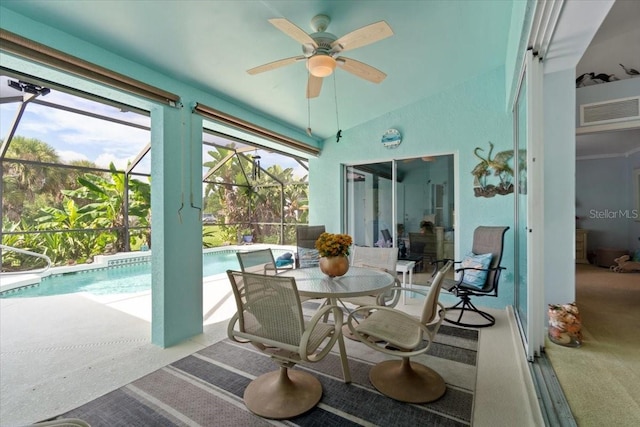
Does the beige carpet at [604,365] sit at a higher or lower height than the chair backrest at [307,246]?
lower

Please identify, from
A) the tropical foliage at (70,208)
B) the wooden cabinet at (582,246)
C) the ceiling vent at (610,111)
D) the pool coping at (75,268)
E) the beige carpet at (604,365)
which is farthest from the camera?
the tropical foliage at (70,208)

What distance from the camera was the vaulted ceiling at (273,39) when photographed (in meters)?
2.02

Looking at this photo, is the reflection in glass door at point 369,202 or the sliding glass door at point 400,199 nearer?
the sliding glass door at point 400,199

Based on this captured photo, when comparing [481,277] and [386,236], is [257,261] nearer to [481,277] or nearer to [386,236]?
[481,277]

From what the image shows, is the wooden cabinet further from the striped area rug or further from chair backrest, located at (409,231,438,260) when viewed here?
the striped area rug

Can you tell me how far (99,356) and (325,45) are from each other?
3.32m

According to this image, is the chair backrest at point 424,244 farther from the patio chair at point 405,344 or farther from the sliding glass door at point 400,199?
the patio chair at point 405,344

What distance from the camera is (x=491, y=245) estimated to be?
3496mm

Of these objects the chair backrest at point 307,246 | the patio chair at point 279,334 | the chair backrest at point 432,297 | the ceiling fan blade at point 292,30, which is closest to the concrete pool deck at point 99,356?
the chair backrest at point 432,297

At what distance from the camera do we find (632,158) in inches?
227

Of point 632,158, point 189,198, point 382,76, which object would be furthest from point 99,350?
point 632,158

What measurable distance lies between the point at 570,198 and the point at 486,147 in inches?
60.5

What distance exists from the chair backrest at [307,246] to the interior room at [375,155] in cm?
130

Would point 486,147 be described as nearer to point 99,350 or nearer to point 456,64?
point 456,64
